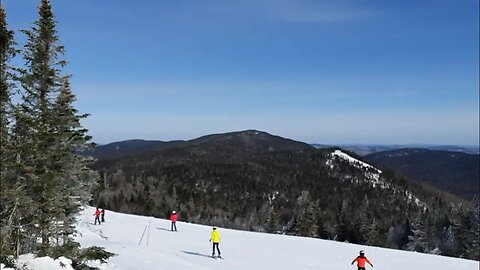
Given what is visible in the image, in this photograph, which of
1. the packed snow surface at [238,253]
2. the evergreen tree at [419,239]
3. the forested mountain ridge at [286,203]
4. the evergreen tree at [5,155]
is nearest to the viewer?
the evergreen tree at [5,155]

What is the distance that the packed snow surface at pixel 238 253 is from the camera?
18639 millimetres

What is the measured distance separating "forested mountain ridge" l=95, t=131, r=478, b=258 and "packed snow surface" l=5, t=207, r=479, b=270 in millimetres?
12794

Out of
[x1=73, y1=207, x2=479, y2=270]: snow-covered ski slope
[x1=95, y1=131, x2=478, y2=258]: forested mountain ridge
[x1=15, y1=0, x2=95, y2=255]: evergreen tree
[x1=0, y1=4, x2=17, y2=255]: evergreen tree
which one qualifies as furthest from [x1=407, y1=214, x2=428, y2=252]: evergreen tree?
[x1=0, y1=4, x2=17, y2=255]: evergreen tree

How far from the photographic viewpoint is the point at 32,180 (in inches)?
510

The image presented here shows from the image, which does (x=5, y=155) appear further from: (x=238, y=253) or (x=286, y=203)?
(x=286, y=203)

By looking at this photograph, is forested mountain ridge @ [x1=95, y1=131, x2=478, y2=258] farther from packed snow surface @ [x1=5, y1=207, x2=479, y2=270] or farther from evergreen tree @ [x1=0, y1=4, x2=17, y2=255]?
evergreen tree @ [x1=0, y1=4, x2=17, y2=255]

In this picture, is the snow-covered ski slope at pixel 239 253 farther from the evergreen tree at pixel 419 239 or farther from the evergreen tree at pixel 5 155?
the evergreen tree at pixel 419 239

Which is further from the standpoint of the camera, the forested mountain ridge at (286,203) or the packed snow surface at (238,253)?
the forested mountain ridge at (286,203)

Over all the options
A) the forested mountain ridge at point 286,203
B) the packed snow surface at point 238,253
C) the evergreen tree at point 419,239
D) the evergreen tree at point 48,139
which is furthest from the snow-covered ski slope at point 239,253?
the evergreen tree at point 419,239

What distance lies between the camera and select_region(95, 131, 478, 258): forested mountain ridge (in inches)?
2879

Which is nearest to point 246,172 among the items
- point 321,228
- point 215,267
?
point 321,228

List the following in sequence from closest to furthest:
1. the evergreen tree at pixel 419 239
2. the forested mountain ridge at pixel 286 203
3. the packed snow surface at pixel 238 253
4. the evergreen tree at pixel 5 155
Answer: the evergreen tree at pixel 5 155
the packed snow surface at pixel 238 253
the evergreen tree at pixel 419 239
the forested mountain ridge at pixel 286 203

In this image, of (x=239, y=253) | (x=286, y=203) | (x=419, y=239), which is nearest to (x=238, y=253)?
(x=239, y=253)

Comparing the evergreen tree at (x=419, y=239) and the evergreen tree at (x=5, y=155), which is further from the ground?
the evergreen tree at (x=5, y=155)
